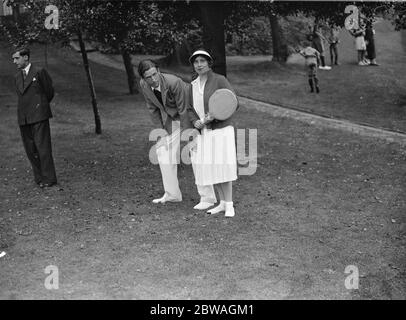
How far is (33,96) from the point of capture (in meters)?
9.60

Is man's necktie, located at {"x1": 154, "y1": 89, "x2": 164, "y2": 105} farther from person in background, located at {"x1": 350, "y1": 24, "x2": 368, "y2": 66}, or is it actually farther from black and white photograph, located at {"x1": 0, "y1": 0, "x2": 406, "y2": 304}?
person in background, located at {"x1": 350, "y1": 24, "x2": 368, "y2": 66}

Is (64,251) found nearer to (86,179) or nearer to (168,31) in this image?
(86,179)

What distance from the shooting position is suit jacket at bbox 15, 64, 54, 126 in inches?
377

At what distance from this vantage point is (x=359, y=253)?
6.68 m

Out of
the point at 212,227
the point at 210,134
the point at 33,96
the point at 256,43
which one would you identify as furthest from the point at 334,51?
the point at 212,227

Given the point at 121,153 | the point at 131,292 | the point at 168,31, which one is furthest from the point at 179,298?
the point at 168,31

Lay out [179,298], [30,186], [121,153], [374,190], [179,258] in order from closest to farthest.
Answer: [179,298] < [179,258] < [374,190] < [30,186] < [121,153]

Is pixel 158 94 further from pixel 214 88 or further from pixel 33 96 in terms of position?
pixel 33 96

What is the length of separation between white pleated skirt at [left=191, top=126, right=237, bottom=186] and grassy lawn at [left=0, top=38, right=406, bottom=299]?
1.80ft

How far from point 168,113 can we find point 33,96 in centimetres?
245

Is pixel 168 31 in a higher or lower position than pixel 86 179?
higher

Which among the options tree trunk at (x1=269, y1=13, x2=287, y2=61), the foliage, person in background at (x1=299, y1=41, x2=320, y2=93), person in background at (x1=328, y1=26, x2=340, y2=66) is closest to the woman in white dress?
person in background at (x1=299, y1=41, x2=320, y2=93)

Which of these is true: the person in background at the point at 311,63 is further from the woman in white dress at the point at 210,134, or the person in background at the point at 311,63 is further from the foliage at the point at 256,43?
the woman in white dress at the point at 210,134

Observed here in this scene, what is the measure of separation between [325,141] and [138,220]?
19.3ft
